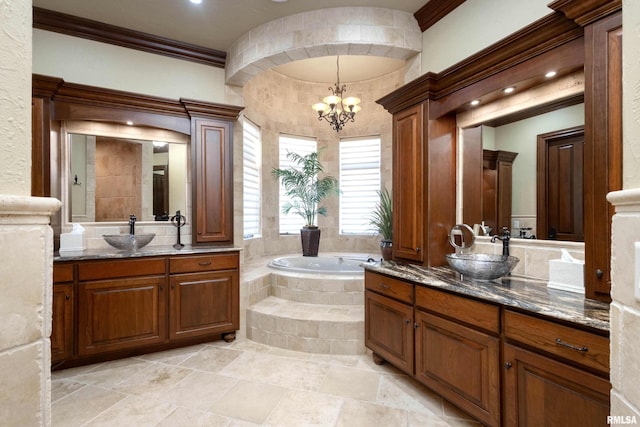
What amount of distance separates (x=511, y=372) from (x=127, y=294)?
2938 mm

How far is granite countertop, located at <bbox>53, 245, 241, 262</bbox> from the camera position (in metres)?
2.72

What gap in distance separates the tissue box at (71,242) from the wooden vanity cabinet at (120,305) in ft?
1.16

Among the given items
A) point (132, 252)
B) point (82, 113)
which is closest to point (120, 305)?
point (132, 252)

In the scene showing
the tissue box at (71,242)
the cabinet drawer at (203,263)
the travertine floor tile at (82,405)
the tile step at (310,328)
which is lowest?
the travertine floor tile at (82,405)

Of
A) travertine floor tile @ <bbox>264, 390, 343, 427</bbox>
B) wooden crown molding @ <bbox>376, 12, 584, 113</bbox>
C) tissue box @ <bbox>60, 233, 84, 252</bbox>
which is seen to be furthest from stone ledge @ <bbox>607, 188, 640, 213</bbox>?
tissue box @ <bbox>60, 233, 84, 252</bbox>

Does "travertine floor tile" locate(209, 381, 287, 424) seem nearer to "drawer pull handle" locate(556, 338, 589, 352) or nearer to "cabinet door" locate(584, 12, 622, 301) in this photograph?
"drawer pull handle" locate(556, 338, 589, 352)

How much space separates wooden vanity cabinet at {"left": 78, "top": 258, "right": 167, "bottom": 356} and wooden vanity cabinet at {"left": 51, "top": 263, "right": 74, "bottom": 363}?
66 mm

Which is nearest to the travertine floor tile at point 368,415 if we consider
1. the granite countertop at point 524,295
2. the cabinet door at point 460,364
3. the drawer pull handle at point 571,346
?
the cabinet door at point 460,364

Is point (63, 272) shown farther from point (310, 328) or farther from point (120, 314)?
point (310, 328)

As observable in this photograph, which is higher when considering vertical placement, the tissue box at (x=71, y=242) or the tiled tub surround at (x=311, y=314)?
the tissue box at (x=71, y=242)

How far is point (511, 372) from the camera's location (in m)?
1.68

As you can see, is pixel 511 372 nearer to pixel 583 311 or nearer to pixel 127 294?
pixel 583 311

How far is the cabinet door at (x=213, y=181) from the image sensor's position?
11.3 ft

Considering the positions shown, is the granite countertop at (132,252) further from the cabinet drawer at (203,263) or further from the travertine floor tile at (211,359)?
the travertine floor tile at (211,359)
